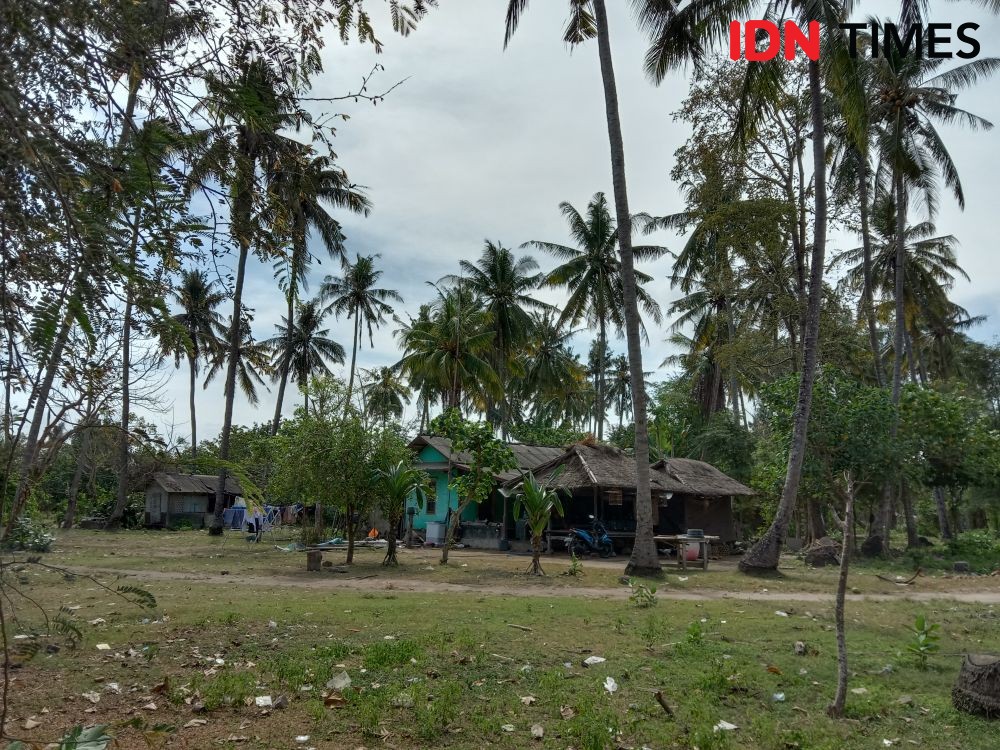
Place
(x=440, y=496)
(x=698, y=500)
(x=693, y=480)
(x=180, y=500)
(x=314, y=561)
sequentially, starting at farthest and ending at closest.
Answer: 1. (x=180, y=500)
2. (x=440, y=496)
3. (x=698, y=500)
4. (x=693, y=480)
5. (x=314, y=561)

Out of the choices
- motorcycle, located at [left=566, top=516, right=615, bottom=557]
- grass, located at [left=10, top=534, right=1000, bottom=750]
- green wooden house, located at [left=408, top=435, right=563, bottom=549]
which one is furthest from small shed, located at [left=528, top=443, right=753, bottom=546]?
grass, located at [left=10, top=534, right=1000, bottom=750]

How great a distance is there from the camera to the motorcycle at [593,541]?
23.9 metres

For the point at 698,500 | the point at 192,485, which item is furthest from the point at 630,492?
the point at 192,485

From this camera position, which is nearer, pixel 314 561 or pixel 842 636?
pixel 842 636

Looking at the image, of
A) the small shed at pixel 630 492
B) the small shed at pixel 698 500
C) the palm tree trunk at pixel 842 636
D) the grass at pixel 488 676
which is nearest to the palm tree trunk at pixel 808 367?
the grass at pixel 488 676

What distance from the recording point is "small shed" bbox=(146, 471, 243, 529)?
3925 centimetres

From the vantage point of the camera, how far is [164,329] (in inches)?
142

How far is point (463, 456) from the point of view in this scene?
1134 inches

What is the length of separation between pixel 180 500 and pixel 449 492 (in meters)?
19.5

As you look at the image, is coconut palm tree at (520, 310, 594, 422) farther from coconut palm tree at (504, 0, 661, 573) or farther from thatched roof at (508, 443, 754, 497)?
coconut palm tree at (504, 0, 661, 573)

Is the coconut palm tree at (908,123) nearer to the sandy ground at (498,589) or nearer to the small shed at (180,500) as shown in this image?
the sandy ground at (498,589)

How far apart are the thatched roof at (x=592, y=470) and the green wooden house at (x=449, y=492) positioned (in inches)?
128

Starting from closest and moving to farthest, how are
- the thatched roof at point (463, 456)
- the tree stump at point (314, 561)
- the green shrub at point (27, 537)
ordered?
the green shrub at point (27, 537), the tree stump at point (314, 561), the thatched roof at point (463, 456)

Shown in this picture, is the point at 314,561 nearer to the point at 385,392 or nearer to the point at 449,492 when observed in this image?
the point at 449,492
